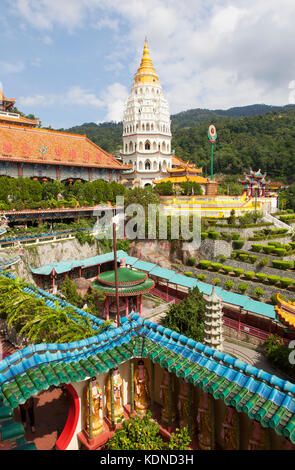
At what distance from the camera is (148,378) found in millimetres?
7875

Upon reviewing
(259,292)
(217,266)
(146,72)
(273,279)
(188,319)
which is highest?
(146,72)

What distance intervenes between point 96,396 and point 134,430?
131 cm

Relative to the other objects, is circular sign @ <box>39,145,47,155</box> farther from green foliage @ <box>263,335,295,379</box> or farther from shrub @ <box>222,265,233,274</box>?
green foliage @ <box>263,335,295,379</box>

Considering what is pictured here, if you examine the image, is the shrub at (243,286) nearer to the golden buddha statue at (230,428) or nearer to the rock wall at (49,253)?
the rock wall at (49,253)

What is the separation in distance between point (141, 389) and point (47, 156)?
30.0 meters

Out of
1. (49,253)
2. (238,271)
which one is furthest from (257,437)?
(49,253)

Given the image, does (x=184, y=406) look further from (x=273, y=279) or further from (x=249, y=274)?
(x=249, y=274)

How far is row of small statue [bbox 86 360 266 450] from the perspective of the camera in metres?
6.15

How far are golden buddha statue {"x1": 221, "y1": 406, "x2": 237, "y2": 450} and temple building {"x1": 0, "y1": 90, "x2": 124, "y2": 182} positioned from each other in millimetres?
28887

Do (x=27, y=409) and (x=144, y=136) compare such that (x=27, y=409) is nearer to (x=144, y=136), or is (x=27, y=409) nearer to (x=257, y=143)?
(x=144, y=136)

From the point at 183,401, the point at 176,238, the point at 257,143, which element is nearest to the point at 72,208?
the point at 176,238

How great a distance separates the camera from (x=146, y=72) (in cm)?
5119

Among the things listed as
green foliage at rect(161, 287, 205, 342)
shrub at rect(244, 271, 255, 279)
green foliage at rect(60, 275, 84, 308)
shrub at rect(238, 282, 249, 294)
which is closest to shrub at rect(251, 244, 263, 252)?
shrub at rect(244, 271, 255, 279)

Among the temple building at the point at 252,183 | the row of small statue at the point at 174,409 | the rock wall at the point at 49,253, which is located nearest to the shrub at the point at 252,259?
the temple building at the point at 252,183
